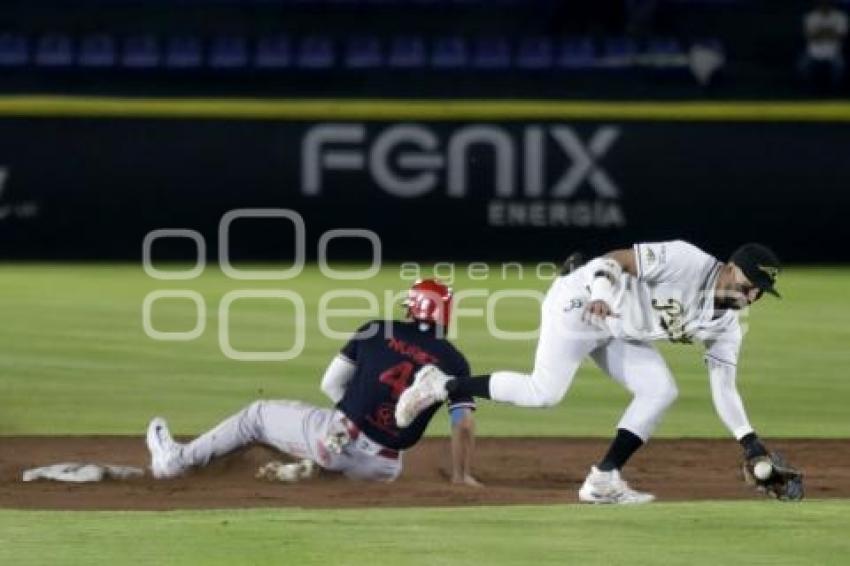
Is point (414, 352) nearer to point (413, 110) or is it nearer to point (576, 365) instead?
point (576, 365)

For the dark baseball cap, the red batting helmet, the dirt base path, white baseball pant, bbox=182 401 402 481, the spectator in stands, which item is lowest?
the dirt base path

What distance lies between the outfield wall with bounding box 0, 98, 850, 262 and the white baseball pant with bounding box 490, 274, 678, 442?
1130 cm

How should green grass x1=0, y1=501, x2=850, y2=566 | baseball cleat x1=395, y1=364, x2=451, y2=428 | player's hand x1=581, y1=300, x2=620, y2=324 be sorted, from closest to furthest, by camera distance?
green grass x1=0, y1=501, x2=850, y2=566 < player's hand x1=581, y1=300, x2=620, y2=324 < baseball cleat x1=395, y1=364, x2=451, y2=428

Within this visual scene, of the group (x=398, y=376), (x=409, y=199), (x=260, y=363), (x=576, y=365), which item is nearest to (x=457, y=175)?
(x=409, y=199)

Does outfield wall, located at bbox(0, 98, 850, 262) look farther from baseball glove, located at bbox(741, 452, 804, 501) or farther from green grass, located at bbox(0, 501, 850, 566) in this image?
green grass, located at bbox(0, 501, 850, 566)

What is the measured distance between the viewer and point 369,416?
33.7 ft

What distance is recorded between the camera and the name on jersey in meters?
10.2

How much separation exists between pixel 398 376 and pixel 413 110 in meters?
11.1

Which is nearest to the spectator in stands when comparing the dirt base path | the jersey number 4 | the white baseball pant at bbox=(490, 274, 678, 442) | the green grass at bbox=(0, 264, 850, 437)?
the green grass at bbox=(0, 264, 850, 437)

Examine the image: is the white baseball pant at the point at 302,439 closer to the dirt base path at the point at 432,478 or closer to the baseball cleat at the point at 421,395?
the dirt base path at the point at 432,478

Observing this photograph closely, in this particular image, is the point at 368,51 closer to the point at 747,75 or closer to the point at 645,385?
the point at 747,75

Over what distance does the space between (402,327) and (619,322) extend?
111 centimetres

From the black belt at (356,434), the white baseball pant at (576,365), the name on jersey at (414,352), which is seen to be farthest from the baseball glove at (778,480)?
the black belt at (356,434)

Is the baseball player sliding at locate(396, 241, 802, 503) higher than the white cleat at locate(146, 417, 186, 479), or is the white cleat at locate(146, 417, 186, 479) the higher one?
the baseball player sliding at locate(396, 241, 802, 503)
